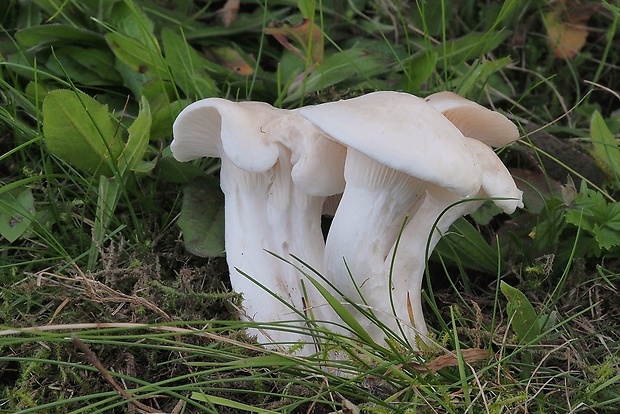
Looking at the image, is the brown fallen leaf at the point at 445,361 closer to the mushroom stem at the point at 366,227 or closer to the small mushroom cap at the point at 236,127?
the mushroom stem at the point at 366,227

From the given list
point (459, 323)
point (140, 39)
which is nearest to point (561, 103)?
point (459, 323)

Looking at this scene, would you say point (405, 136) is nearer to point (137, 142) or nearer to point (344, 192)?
point (344, 192)

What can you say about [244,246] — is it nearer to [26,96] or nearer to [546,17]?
[26,96]

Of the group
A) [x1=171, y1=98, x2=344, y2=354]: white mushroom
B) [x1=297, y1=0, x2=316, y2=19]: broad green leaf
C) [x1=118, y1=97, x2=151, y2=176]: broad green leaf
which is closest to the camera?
[x1=171, y1=98, x2=344, y2=354]: white mushroom

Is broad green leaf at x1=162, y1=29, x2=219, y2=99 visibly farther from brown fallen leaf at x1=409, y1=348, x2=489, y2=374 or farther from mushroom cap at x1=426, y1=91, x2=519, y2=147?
Answer: brown fallen leaf at x1=409, y1=348, x2=489, y2=374

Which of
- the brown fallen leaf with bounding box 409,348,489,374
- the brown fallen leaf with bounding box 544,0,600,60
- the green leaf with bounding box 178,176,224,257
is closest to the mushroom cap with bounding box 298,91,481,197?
the brown fallen leaf with bounding box 409,348,489,374
